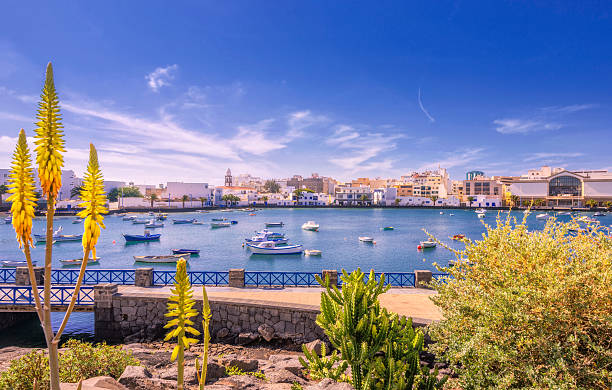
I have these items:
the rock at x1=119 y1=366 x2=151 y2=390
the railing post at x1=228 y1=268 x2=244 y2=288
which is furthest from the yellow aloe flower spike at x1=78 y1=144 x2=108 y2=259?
the railing post at x1=228 y1=268 x2=244 y2=288

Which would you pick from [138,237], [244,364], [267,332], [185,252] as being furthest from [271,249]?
[244,364]

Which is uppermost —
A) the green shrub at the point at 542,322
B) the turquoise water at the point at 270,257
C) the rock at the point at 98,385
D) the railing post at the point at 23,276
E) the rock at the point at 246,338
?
the green shrub at the point at 542,322

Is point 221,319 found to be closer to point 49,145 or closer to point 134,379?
point 134,379

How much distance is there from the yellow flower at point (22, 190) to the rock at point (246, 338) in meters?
12.1

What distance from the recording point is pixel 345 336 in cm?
629

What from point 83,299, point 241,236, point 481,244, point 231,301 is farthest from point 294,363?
point 241,236

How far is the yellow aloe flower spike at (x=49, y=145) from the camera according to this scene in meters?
2.88

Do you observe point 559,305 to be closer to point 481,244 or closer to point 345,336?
point 481,244

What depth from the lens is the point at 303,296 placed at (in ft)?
52.0

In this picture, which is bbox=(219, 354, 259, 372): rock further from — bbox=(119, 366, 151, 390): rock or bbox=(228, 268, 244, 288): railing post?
bbox=(228, 268, 244, 288): railing post

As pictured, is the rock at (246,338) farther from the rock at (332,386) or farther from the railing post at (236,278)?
the rock at (332,386)

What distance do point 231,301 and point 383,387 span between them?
9392mm

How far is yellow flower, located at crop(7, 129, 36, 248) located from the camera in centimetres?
288

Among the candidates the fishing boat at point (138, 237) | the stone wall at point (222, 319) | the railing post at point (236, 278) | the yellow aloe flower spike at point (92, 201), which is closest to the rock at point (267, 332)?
the stone wall at point (222, 319)
